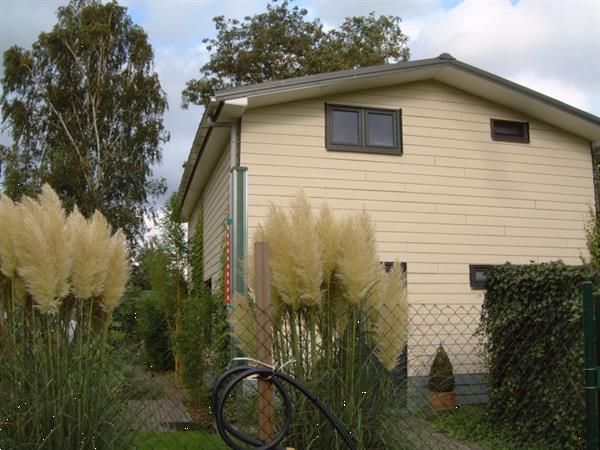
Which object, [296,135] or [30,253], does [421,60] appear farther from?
[30,253]

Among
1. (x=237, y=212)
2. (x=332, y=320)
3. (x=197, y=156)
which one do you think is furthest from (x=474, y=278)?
(x=332, y=320)

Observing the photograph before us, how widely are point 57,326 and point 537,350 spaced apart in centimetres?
434

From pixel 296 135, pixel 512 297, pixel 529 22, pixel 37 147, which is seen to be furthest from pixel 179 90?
pixel 512 297

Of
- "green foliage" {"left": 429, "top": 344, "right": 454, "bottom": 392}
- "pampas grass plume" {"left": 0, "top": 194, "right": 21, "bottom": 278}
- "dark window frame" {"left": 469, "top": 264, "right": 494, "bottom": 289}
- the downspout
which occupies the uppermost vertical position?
the downspout

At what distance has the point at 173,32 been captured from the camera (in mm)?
17859

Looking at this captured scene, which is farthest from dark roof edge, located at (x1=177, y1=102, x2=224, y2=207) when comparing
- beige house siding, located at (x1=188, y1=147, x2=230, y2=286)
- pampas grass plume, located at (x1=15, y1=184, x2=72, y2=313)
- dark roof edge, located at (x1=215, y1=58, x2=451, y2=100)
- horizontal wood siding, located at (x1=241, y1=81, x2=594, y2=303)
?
pampas grass plume, located at (x1=15, y1=184, x2=72, y2=313)

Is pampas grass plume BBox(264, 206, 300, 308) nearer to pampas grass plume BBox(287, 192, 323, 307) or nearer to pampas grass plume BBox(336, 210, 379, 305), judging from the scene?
pampas grass plume BBox(287, 192, 323, 307)

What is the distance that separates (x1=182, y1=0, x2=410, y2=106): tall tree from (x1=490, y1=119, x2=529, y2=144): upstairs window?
544 inches

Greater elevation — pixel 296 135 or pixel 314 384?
pixel 296 135

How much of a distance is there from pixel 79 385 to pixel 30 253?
788 mm

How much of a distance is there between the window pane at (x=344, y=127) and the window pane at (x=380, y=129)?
0.19 metres

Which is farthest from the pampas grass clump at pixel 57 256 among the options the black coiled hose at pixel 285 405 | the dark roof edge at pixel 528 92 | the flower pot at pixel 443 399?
the dark roof edge at pixel 528 92

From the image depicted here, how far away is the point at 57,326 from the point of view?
11.9ft

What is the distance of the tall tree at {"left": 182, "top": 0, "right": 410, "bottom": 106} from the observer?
2350 centimetres
